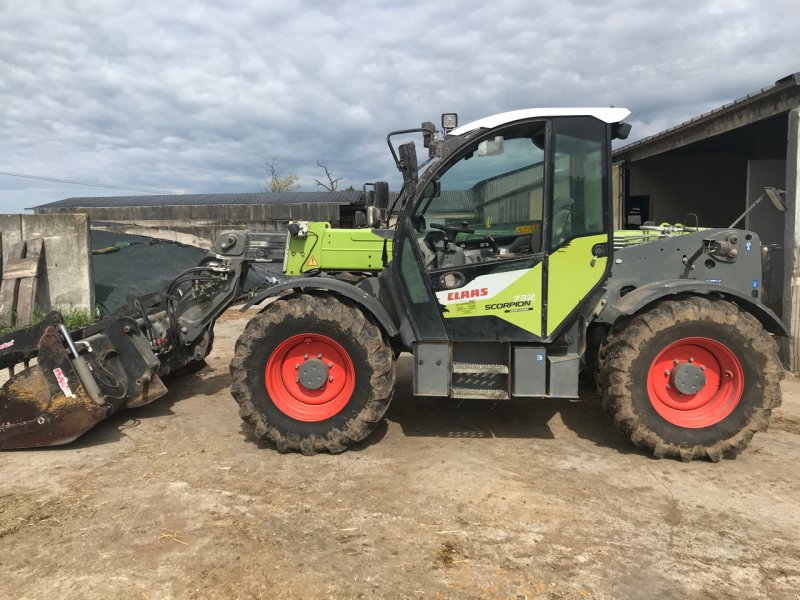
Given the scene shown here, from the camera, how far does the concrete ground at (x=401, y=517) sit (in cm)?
246

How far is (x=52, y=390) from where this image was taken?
3783mm

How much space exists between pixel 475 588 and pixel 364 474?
1.33 metres

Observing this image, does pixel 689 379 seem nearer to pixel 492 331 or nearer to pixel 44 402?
pixel 492 331

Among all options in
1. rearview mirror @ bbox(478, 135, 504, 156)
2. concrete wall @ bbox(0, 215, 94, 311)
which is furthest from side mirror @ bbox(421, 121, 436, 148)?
concrete wall @ bbox(0, 215, 94, 311)

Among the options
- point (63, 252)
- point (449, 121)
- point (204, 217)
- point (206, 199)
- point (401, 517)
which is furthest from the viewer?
point (206, 199)

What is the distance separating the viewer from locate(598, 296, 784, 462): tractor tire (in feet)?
12.2

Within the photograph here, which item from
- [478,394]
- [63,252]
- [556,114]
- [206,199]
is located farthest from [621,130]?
[206,199]

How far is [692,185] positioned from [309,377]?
12.4 meters

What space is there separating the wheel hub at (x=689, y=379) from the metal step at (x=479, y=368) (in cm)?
125

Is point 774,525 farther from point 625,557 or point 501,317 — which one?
point 501,317

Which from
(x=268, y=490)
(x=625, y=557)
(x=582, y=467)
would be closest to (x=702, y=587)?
(x=625, y=557)

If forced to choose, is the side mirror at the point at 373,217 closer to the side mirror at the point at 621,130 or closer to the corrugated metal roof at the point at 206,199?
the side mirror at the point at 621,130

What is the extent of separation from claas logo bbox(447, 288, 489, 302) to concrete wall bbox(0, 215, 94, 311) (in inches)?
290

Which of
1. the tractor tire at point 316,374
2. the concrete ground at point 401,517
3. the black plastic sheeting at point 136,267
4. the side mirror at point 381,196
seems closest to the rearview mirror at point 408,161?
the side mirror at point 381,196
